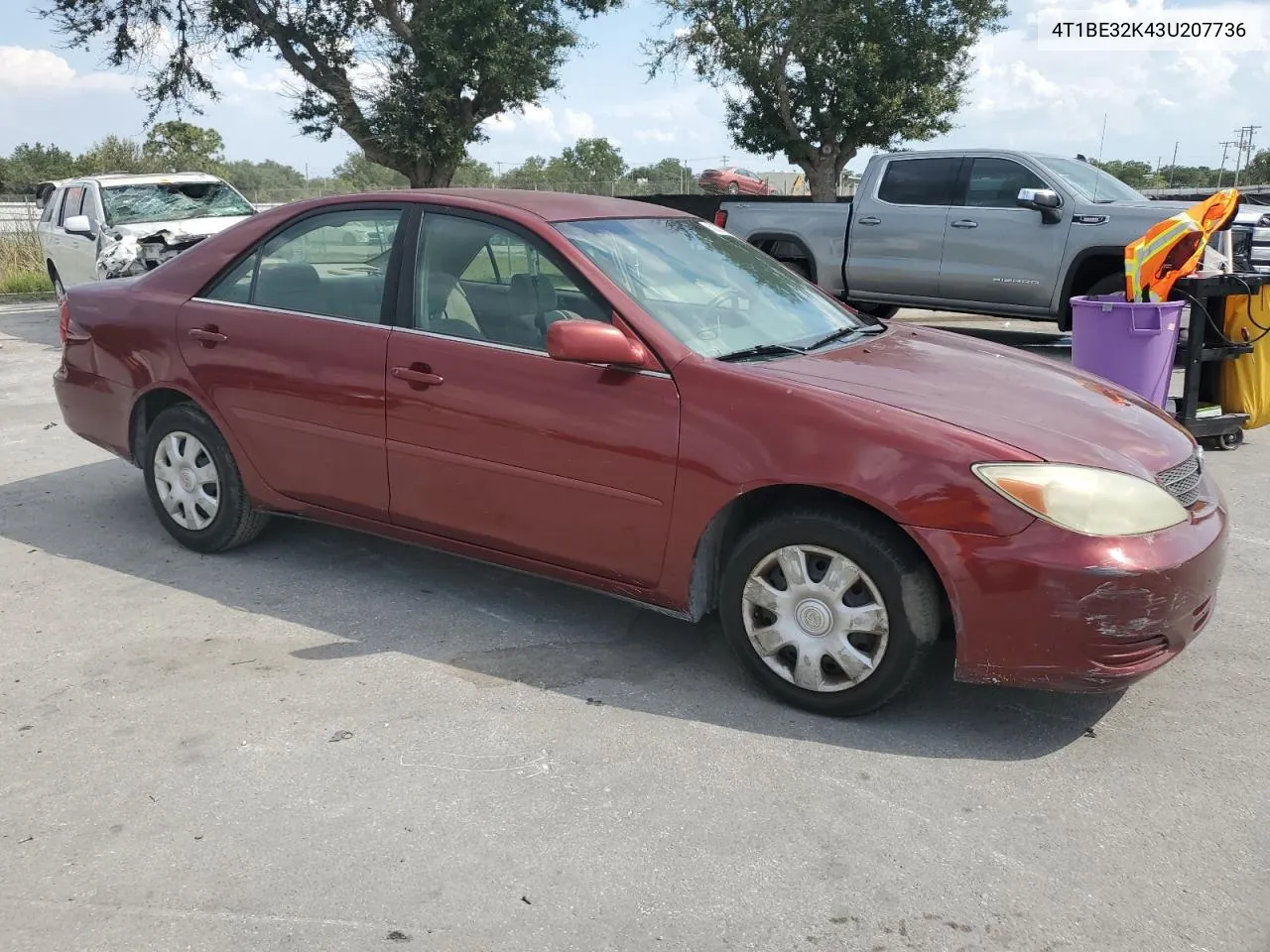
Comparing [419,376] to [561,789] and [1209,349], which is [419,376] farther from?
[1209,349]

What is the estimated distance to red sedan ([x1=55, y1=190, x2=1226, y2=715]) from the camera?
3238mm

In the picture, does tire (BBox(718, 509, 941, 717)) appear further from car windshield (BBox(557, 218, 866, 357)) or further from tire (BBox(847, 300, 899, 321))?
tire (BBox(847, 300, 899, 321))

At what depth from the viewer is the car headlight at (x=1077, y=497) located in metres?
3.16

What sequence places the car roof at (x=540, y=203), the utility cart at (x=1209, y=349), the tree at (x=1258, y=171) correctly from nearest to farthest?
the car roof at (x=540, y=203), the utility cart at (x=1209, y=349), the tree at (x=1258, y=171)

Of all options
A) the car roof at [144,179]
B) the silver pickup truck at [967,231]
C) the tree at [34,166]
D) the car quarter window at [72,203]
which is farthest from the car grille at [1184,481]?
the tree at [34,166]

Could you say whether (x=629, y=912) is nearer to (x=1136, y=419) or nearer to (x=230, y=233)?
(x=1136, y=419)

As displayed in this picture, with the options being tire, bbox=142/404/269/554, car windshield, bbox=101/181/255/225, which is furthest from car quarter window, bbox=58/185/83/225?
tire, bbox=142/404/269/554

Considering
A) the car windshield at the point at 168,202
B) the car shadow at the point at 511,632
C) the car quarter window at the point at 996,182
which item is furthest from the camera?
the car windshield at the point at 168,202

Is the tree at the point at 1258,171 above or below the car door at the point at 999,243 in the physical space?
above

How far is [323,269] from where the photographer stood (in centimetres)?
465

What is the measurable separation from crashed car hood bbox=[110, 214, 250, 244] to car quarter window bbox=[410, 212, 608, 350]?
8630mm

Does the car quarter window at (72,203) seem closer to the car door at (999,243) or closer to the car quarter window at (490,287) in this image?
the car door at (999,243)

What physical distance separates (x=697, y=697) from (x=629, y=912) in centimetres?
117

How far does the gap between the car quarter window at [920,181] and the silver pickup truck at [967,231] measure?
0.04 ft
